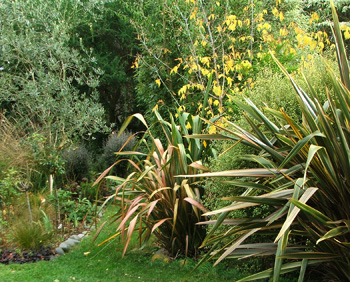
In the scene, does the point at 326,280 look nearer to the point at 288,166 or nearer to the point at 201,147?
the point at 288,166

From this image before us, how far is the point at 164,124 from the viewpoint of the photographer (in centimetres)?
499

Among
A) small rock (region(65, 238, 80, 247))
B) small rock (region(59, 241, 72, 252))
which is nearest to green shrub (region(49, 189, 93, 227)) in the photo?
small rock (region(65, 238, 80, 247))

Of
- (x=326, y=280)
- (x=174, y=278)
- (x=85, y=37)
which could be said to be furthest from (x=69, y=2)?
(x=326, y=280)

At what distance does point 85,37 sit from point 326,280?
1073cm

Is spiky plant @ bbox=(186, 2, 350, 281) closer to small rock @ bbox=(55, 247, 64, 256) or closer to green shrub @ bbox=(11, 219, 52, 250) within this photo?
small rock @ bbox=(55, 247, 64, 256)

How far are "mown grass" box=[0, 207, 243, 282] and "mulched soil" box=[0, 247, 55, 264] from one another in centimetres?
19

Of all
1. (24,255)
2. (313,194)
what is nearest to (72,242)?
(24,255)

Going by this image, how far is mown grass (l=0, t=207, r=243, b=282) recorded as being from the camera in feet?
13.4

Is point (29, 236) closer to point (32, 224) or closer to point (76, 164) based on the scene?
point (32, 224)

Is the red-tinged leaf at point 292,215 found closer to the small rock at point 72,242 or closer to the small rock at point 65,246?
the small rock at point 65,246

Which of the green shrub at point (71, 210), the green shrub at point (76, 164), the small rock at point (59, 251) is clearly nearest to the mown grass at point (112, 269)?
the small rock at point (59, 251)

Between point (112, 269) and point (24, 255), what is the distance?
1343 millimetres

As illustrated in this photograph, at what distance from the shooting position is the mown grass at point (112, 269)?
409 centimetres

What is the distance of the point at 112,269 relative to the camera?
14.5 feet
